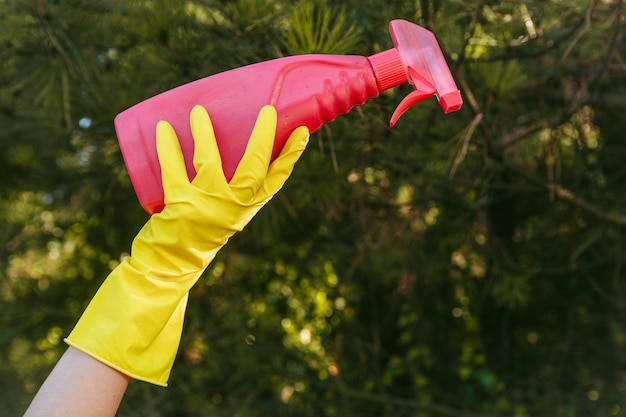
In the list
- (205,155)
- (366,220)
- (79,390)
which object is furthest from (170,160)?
(366,220)

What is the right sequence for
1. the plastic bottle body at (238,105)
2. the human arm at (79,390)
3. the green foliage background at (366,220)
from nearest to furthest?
the human arm at (79,390), the plastic bottle body at (238,105), the green foliage background at (366,220)

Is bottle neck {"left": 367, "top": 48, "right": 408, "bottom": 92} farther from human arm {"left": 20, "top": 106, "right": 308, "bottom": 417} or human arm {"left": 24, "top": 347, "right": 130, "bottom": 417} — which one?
human arm {"left": 24, "top": 347, "right": 130, "bottom": 417}

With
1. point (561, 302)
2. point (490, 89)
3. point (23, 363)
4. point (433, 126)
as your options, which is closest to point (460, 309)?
point (561, 302)

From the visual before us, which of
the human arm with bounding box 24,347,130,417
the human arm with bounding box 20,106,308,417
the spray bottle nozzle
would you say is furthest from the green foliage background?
the human arm with bounding box 24,347,130,417

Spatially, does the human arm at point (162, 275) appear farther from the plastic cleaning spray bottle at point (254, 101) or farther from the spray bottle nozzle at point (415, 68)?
the spray bottle nozzle at point (415, 68)

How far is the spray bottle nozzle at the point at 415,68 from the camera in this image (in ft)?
2.77

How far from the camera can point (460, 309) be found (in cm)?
220

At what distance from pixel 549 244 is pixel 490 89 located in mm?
771

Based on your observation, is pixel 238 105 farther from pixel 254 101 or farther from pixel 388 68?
pixel 388 68

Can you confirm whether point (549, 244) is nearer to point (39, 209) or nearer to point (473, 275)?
point (473, 275)

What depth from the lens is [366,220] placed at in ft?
5.87

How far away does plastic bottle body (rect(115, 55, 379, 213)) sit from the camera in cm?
83

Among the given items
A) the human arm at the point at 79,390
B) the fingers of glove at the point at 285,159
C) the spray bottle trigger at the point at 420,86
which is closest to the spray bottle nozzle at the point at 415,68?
the spray bottle trigger at the point at 420,86

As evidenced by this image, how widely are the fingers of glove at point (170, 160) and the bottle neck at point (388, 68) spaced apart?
0.84 feet
